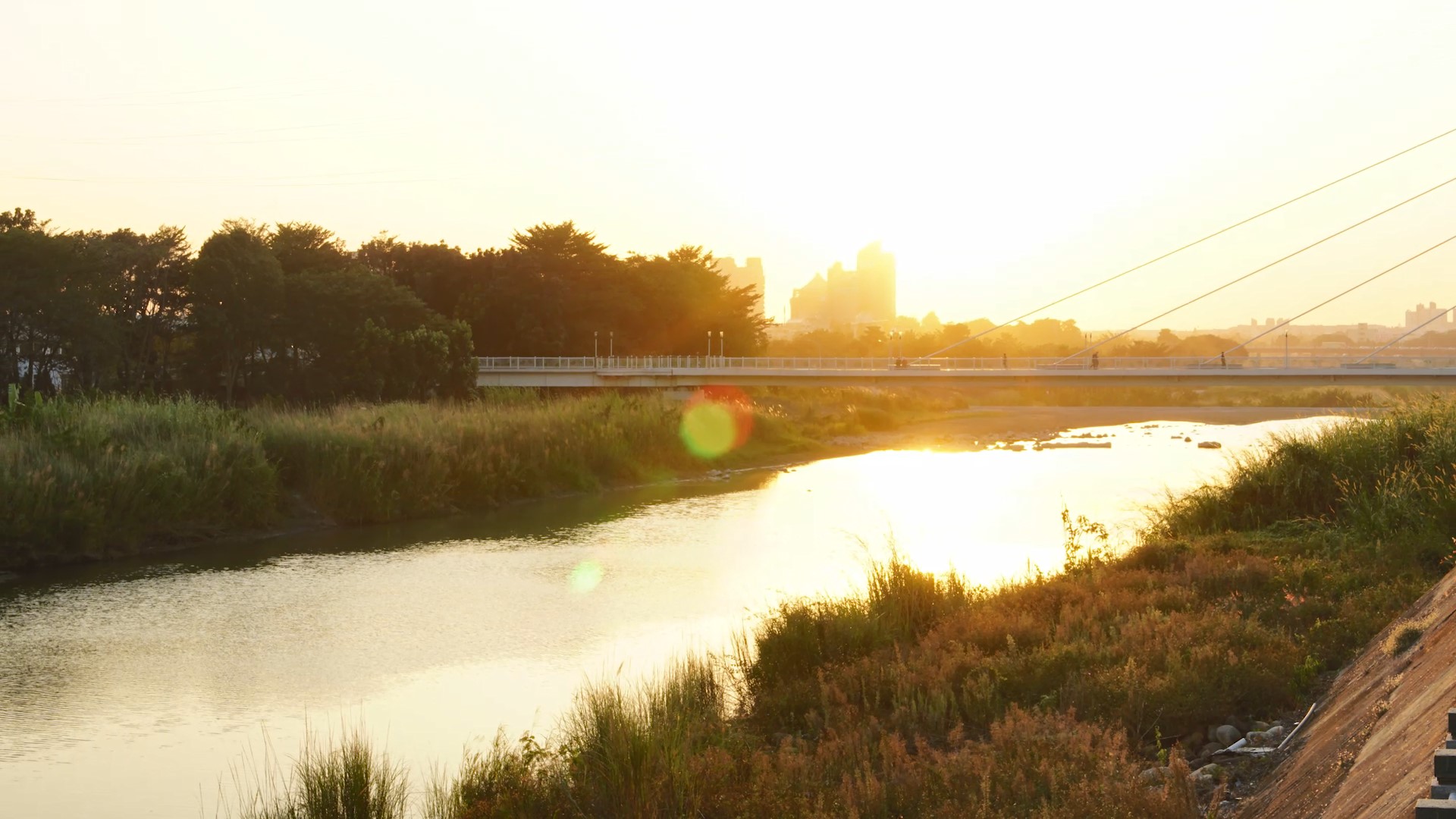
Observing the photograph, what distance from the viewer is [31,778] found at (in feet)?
41.1

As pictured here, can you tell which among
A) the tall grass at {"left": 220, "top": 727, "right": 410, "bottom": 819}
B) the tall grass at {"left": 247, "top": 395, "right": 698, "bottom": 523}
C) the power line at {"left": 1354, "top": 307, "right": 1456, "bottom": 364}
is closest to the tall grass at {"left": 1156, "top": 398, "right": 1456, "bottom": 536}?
the power line at {"left": 1354, "top": 307, "right": 1456, "bottom": 364}

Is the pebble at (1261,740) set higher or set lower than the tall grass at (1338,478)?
lower

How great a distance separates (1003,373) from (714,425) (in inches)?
540

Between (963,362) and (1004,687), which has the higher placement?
(963,362)

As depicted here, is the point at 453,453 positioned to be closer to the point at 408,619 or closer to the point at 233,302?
the point at 408,619

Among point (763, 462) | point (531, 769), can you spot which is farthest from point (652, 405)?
point (531, 769)

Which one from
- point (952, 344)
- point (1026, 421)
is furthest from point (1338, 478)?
point (952, 344)

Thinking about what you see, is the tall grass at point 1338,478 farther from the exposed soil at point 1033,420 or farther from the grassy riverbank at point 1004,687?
the exposed soil at point 1033,420

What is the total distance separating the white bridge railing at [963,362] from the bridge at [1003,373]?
0.08 m

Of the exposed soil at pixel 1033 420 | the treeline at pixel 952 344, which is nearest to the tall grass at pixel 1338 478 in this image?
the exposed soil at pixel 1033 420

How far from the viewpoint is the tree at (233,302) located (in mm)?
50000

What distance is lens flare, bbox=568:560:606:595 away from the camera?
22.9 meters

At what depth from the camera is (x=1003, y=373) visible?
48219 mm

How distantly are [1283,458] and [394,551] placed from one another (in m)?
19.2
